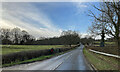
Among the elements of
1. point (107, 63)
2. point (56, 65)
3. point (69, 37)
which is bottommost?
point (56, 65)

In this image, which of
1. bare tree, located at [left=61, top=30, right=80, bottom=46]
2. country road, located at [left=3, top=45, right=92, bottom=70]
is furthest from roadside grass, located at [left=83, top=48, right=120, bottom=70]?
bare tree, located at [left=61, top=30, right=80, bottom=46]

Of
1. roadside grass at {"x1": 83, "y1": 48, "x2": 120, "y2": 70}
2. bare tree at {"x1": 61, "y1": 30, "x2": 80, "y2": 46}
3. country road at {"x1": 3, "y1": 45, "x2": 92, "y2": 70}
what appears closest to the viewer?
roadside grass at {"x1": 83, "y1": 48, "x2": 120, "y2": 70}

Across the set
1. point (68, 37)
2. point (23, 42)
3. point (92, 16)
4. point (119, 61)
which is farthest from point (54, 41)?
point (119, 61)

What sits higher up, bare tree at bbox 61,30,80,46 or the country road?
bare tree at bbox 61,30,80,46

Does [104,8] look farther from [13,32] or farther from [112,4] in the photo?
[13,32]

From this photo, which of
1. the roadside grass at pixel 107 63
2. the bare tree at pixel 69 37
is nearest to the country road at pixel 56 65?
the roadside grass at pixel 107 63

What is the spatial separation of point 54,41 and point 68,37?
24.5 meters

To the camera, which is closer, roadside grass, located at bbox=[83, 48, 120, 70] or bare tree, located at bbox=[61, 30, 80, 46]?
roadside grass, located at bbox=[83, 48, 120, 70]

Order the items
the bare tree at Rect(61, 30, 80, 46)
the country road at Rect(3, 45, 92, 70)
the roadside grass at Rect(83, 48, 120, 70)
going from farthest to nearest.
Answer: the bare tree at Rect(61, 30, 80, 46), the country road at Rect(3, 45, 92, 70), the roadside grass at Rect(83, 48, 120, 70)

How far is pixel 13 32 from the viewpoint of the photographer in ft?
225

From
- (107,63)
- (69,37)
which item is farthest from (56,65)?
(69,37)

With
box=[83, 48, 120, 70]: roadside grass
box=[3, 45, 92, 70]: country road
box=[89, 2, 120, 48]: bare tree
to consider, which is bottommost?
box=[3, 45, 92, 70]: country road

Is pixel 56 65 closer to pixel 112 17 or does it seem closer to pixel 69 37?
pixel 112 17

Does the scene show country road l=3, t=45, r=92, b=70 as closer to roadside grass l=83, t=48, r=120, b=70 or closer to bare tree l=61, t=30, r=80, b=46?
roadside grass l=83, t=48, r=120, b=70
